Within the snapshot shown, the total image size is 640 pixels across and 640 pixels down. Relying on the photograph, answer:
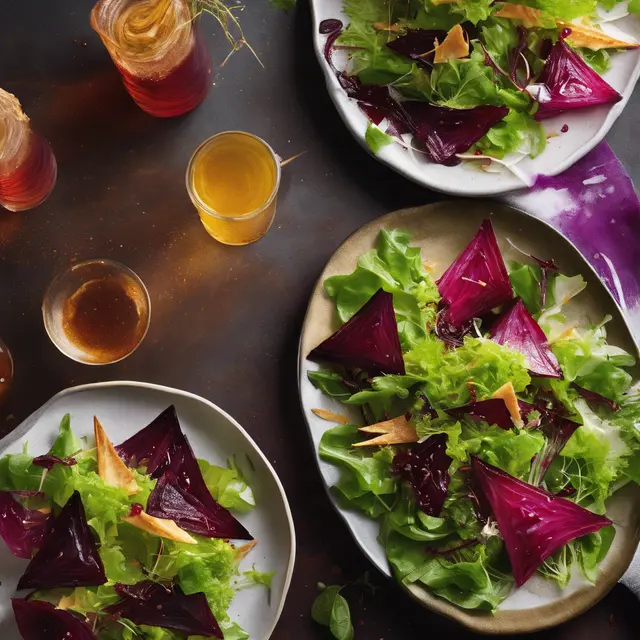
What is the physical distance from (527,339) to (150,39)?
942 millimetres

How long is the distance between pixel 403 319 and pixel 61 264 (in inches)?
29.9

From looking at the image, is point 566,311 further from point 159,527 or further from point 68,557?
point 68,557

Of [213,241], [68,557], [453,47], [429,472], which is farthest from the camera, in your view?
[213,241]

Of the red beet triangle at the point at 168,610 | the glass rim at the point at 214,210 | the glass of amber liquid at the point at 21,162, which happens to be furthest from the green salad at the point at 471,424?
the glass of amber liquid at the point at 21,162

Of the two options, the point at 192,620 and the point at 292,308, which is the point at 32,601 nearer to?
the point at 192,620

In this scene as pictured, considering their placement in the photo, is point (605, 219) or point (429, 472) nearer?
point (429, 472)

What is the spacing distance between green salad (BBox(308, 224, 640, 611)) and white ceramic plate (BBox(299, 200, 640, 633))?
2 centimetres

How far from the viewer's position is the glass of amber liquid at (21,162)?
55.9 inches

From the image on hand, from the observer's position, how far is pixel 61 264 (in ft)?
5.34

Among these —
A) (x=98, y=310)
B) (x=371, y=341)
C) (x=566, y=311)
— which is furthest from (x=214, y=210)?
(x=566, y=311)

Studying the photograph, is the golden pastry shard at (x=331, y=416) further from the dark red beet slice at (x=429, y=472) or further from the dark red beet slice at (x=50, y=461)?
the dark red beet slice at (x=50, y=461)

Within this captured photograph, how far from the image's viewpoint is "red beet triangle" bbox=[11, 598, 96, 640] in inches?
52.2

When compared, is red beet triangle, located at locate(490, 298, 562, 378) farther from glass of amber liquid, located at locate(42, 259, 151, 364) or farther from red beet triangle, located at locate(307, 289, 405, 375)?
glass of amber liquid, located at locate(42, 259, 151, 364)

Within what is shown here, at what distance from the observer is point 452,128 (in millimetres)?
1576
